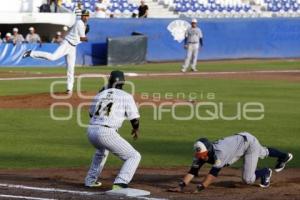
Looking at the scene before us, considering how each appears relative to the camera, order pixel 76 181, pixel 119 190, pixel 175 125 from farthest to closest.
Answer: pixel 175 125 < pixel 76 181 < pixel 119 190

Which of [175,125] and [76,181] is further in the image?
[175,125]

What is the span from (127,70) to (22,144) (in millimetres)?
18936

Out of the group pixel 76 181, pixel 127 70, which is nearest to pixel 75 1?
pixel 127 70

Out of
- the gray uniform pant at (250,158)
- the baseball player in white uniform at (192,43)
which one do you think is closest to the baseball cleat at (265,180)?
the gray uniform pant at (250,158)

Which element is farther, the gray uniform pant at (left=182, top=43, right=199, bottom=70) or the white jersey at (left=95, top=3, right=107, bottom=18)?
the white jersey at (left=95, top=3, right=107, bottom=18)

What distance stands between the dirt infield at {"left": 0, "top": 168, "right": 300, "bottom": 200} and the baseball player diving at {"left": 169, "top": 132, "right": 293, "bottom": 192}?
0.15 meters

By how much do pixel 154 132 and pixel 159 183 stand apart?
526 centimetres

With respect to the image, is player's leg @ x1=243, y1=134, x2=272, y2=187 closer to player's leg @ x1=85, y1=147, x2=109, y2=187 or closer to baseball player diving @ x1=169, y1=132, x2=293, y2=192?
baseball player diving @ x1=169, y1=132, x2=293, y2=192

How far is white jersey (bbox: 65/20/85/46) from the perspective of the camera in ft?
69.7

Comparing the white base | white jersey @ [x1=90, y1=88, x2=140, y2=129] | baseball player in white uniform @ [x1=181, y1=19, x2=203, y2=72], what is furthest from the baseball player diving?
baseball player in white uniform @ [x1=181, y1=19, x2=203, y2=72]

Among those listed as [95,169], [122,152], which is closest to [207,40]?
[95,169]

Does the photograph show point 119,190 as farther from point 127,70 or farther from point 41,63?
point 41,63

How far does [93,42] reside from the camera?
3816 centimetres

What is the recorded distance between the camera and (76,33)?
69.9ft
